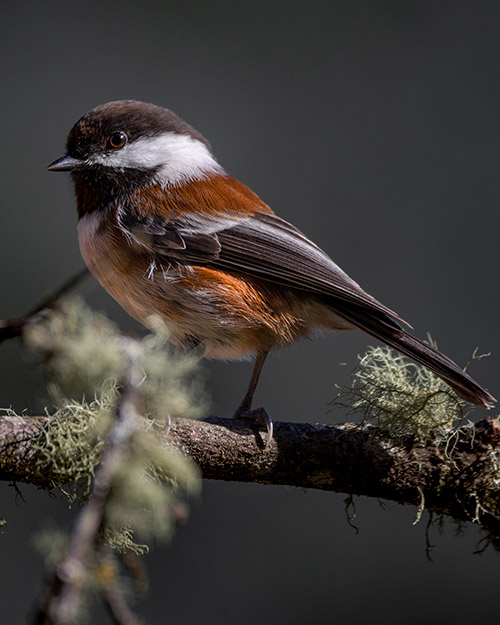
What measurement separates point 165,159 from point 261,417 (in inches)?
38.2

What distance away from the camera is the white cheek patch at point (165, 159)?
2.07 metres

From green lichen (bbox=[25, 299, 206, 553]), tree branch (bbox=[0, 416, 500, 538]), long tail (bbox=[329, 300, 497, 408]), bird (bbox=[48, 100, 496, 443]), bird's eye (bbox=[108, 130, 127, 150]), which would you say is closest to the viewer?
green lichen (bbox=[25, 299, 206, 553])

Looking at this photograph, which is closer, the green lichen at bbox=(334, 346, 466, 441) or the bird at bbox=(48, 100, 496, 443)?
the green lichen at bbox=(334, 346, 466, 441)

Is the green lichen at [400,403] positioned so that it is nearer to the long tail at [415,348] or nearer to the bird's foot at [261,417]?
the long tail at [415,348]

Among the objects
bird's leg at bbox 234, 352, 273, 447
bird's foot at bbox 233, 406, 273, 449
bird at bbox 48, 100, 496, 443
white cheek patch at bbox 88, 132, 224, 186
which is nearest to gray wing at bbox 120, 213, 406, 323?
bird at bbox 48, 100, 496, 443

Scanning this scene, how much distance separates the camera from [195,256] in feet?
6.38

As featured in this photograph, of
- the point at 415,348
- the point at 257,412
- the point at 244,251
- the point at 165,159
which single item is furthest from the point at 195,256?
the point at 415,348

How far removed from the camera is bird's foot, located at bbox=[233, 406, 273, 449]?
151cm

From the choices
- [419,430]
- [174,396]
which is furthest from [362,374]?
[174,396]

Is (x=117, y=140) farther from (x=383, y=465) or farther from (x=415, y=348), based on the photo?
(x=383, y=465)

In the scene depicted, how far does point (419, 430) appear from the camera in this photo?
1.57 meters

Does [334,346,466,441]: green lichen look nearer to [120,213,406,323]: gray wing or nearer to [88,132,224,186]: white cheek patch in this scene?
[120,213,406,323]: gray wing

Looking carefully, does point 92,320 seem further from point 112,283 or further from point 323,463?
point 112,283

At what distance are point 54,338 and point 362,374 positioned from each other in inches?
34.9
